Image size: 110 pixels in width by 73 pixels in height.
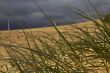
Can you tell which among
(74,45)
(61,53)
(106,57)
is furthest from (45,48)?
(106,57)

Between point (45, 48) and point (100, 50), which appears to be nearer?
point (100, 50)

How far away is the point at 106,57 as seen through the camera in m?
1.92

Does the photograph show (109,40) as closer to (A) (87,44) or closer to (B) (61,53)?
(A) (87,44)

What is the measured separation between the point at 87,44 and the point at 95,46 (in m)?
0.10

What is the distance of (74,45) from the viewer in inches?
89.7

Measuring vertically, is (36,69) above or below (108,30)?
below

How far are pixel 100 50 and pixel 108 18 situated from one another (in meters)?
0.42

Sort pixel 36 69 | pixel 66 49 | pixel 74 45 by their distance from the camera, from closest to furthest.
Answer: pixel 36 69 < pixel 74 45 < pixel 66 49

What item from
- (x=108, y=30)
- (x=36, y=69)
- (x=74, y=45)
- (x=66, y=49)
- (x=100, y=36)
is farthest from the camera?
(x=66, y=49)

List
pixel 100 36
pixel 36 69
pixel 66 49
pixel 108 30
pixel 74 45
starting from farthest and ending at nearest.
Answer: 1. pixel 66 49
2. pixel 100 36
3. pixel 74 45
4. pixel 108 30
5. pixel 36 69

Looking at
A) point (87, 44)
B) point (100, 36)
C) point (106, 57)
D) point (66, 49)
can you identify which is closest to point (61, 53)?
point (66, 49)

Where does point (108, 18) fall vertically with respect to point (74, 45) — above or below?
above

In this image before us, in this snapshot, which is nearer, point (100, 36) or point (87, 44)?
point (87, 44)

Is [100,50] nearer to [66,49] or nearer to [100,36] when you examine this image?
[100,36]
